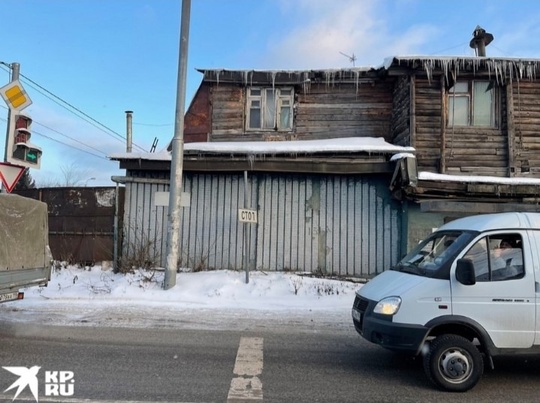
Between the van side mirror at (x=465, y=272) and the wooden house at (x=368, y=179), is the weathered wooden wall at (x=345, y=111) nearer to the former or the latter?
the wooden house at (x=368, y=179)

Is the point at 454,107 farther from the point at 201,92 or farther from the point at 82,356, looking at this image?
the point at 82,356

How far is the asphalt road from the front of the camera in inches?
190

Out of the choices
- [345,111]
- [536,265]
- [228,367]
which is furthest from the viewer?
[345,111]

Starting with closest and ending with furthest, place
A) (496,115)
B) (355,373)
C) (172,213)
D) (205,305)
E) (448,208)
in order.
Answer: (355,373) → (205,305) → (172,213) → (448,208) → (496,115)

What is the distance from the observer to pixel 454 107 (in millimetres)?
14172

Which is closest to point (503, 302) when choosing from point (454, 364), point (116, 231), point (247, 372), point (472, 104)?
point (454, 364)

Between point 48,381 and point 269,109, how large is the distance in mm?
12112

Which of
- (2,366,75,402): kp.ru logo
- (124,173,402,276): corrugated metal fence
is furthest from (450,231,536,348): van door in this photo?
(124,173,402,276): corrugated metal fence

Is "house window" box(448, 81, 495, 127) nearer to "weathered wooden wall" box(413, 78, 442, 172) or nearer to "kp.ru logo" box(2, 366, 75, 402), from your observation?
"weathered wooden wall" box(413, 78, 442, 172)

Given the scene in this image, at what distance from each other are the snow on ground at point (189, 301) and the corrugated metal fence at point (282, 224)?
906mm

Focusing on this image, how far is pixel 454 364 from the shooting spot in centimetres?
503

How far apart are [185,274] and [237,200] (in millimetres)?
2644

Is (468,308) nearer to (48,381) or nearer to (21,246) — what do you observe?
(48,381)

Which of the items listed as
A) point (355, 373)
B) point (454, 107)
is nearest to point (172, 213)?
point (355, 373)
